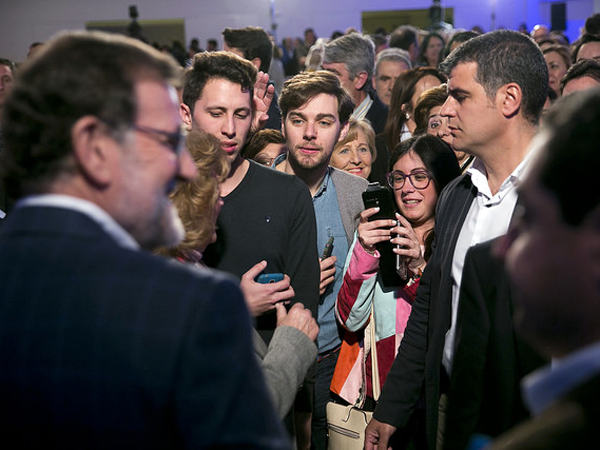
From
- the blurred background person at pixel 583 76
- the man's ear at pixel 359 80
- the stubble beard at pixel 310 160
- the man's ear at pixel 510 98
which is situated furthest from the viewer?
the man's ear at pixel 359 80

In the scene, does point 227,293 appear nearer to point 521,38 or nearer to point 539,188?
point 539,188

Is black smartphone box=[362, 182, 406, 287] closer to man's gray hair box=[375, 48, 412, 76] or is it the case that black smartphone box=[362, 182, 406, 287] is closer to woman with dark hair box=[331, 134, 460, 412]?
woman with dark hair box=[331, 134, 460, 412]

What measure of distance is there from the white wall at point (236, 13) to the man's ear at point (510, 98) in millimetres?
19079

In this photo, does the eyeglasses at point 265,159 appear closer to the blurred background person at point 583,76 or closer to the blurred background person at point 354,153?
the blurred background person at point 354,153

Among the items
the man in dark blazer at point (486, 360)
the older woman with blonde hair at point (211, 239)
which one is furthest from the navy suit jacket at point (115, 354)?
the man in dark blazer at point (486, 360)

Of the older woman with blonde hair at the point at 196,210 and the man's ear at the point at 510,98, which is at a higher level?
the man's ear at the point at 510,98

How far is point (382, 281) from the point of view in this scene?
2.81m

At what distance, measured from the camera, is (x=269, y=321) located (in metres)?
2.45

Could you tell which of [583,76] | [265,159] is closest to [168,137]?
[265,159]

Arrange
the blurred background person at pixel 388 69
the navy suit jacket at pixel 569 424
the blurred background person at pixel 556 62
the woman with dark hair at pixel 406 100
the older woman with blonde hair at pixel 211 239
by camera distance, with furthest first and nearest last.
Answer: the blurred background person at pixel 388 69 → the blurred background person at pixel 556 62 → the woman with dark hair at pixel 406 100 → the older woman with blonde hair at pixel 211 239 → the navy suit jacket at pixel 569 424

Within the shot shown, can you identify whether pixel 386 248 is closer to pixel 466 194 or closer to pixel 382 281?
pixel 382 281

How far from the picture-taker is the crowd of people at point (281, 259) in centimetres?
94

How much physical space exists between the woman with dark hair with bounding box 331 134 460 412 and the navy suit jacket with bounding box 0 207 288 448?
5.69 feet

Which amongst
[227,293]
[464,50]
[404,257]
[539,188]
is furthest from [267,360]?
[464,50]
